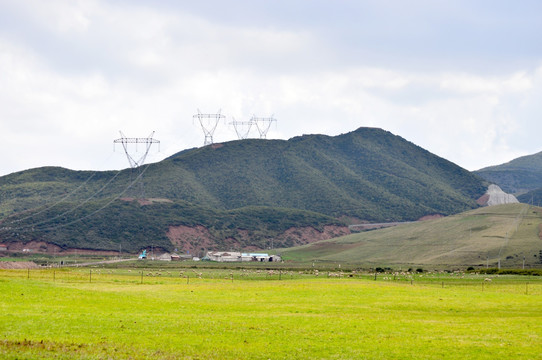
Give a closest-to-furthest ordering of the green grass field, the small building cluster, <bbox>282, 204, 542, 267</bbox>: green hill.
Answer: the green grass field < <bbox>282, 204, 542, 267</bbox>: green hill < the small building cluster

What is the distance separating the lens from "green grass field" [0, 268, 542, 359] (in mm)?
29266

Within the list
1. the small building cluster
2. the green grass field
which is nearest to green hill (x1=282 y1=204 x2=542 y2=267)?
the small building cluster

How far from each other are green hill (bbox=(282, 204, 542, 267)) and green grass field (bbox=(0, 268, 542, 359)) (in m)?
92.9

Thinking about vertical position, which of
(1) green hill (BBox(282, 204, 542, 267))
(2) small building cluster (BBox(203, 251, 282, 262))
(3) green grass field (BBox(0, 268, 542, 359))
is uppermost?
(1) green hill (BBox(282, 204, 542, 267))

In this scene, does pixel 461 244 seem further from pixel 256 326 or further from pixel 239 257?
pixel 256 326

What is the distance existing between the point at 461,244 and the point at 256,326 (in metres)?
135

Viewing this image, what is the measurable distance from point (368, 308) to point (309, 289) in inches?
658

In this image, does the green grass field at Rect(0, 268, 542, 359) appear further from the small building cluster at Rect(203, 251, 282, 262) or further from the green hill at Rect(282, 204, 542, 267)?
the small building cluster at Rect(203, 251, 282, 262)

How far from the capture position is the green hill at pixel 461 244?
14462 cm

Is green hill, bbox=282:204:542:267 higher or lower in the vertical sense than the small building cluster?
higher

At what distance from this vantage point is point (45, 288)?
50844mm

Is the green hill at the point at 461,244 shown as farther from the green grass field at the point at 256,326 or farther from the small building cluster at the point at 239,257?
the green grass field at the point at 256,326

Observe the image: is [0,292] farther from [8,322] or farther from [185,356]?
[185,356]

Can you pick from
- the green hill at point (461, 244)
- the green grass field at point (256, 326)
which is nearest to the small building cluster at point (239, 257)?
the green hill at point (461, 244)
